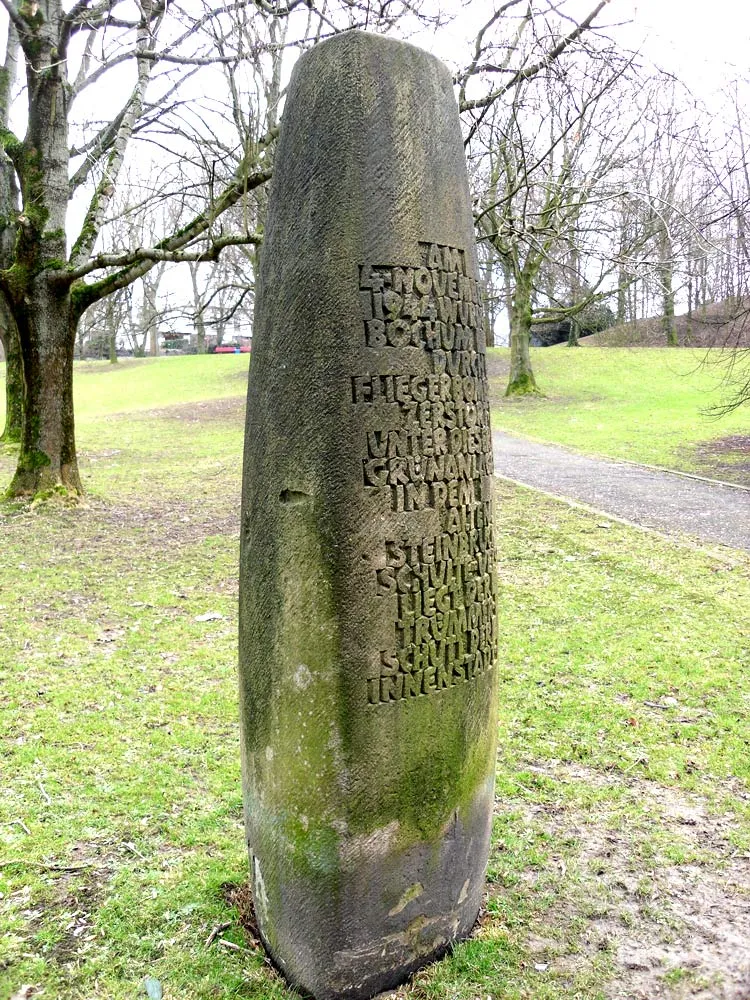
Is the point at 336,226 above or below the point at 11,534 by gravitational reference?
above

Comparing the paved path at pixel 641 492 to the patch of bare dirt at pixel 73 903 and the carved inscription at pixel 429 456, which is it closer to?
the carved inscription at pixel 429 456

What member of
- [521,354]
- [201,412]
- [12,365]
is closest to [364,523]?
[12,365]

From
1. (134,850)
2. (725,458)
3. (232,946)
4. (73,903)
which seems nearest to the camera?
(232,946)

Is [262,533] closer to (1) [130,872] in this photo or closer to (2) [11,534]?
(1) [130,872]

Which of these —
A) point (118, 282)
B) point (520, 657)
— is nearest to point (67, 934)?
point (520, 657)

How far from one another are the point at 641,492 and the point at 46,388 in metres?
8.41

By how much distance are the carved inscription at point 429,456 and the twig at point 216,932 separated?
1221 millimetres

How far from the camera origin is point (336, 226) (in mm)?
2416

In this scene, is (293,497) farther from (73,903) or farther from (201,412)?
(201,412)

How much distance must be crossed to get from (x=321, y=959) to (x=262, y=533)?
1.44m

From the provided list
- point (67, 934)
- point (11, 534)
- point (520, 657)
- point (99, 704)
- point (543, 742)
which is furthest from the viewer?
point (11, 534)

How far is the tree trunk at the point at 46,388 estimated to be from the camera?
996 cm

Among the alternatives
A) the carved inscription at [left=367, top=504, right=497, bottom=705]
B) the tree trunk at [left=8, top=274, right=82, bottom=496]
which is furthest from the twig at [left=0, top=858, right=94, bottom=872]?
the tree trunk at [left=8, top=274, right=82, bottom=496]

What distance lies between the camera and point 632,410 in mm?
23125
